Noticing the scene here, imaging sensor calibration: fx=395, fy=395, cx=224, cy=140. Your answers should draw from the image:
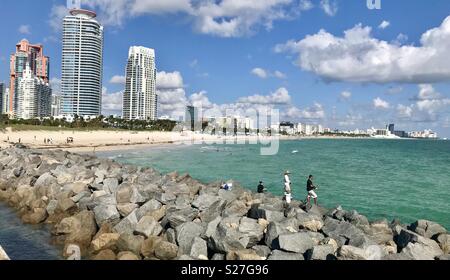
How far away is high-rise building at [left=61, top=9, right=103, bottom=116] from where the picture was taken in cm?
13712

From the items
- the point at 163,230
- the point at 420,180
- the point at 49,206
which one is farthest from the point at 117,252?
the point at 420,180

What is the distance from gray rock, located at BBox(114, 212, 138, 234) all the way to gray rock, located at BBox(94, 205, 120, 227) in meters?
0.81

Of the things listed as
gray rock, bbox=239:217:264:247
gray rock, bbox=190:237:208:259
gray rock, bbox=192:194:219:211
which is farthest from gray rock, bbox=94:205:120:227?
gray rock, bbox=239:217:264:247

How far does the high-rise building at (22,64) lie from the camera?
576 feet

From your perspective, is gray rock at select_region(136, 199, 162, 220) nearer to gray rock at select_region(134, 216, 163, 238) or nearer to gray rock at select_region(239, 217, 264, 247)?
gray rock at select_region(134, 216, 163, 238)

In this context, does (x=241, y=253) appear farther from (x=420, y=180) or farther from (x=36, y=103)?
(x=36, y=103)

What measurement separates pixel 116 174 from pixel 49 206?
5.69 metres

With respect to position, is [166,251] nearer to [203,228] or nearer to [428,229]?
[203,228]

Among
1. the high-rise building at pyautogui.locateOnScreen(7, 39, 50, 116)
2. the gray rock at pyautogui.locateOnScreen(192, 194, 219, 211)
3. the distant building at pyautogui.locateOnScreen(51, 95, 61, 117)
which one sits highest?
the high-rise building at pyautogui.locateOnScreen(7, 39, 50, 116)

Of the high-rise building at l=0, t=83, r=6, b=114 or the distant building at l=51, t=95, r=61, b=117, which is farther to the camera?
the high-rise building at l=0, t=83, r=6, b=114

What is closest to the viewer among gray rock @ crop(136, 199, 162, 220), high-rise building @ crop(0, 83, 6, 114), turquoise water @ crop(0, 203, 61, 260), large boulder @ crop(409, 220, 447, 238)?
turquoise water @ crop(0, 203, 61, 260)

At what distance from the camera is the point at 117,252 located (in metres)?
10.6

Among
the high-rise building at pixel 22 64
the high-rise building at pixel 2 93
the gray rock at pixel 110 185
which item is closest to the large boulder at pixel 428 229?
the gray rock at pixel 110 185

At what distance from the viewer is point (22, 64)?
183 m
